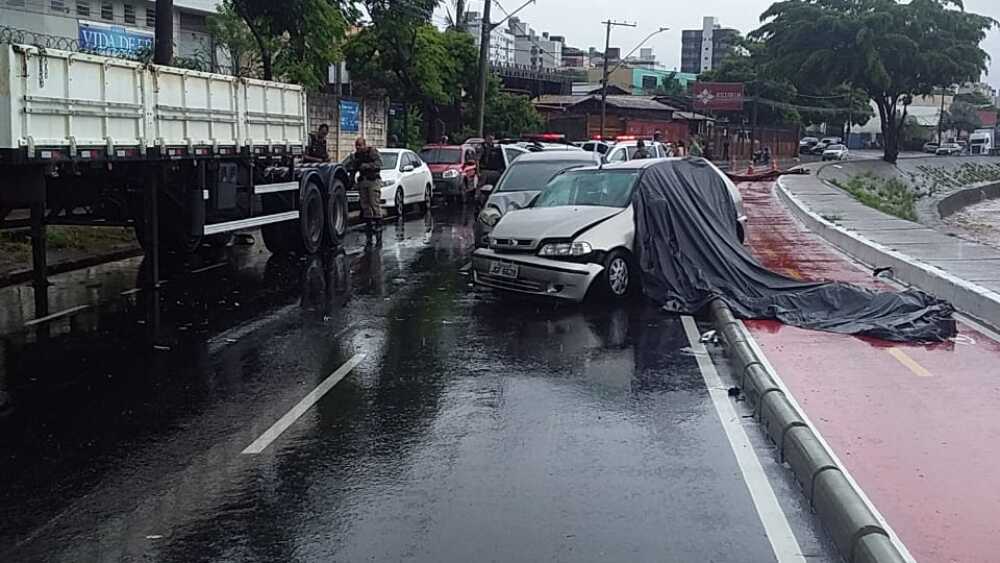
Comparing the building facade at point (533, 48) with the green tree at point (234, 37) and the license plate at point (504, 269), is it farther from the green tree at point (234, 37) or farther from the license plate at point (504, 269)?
the license plate at point (504, 269)

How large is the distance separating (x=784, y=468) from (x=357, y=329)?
5397 millimetres

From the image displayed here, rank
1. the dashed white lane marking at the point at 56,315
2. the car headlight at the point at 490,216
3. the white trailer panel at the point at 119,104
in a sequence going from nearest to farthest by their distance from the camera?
1. the white trailer panel at the point at 119,104
2. the dashed white lane marking at the point at 56,315
3. the car headlight at the point at 490,216

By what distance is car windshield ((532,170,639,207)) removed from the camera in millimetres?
12867

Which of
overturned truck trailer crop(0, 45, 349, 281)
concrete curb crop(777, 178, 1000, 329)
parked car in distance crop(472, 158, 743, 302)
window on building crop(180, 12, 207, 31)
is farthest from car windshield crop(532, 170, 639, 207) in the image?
window on building crop(180, 12, 207, 31)

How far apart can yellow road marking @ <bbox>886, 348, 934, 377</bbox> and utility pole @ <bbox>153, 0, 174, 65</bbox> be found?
46.2 ft

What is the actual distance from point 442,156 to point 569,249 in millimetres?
18004

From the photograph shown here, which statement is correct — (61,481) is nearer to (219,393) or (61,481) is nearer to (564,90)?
(219,393)

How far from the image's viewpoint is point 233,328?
1077cm

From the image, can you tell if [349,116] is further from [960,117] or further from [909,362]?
[960,117]

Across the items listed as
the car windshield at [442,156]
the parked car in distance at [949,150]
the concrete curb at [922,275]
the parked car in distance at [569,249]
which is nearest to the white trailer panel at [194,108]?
the parked car in distance at [569,249]

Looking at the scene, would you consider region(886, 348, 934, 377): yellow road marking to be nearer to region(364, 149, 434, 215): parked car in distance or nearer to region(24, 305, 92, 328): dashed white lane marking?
region(24, 305, 92, 328): dashed white lane marking

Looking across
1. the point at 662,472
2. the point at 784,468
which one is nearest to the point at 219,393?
the point at 662,472

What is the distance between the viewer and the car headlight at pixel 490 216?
1534 cm

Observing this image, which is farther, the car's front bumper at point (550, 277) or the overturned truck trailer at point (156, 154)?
the car's front bumper at point (550, 277)
